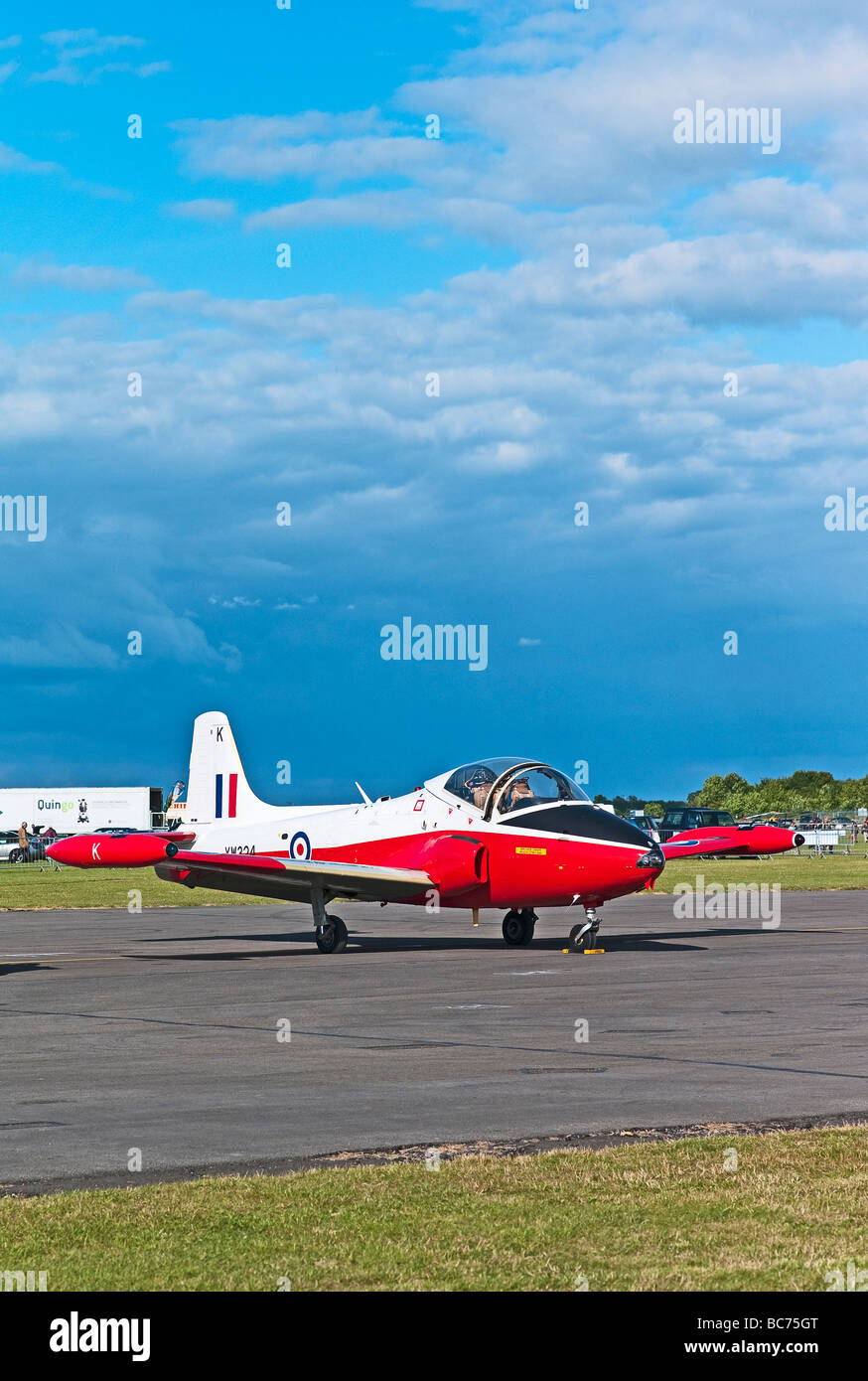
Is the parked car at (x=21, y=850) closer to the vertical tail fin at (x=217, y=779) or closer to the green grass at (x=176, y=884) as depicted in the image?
the green grass at (x=176, y=884)

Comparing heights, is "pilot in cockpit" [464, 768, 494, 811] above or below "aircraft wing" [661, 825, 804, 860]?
above

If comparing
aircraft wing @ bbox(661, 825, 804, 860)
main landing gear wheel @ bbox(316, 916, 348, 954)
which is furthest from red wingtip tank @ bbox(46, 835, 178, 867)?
aircraft wing @ bbox(661, 825, 804, 860)

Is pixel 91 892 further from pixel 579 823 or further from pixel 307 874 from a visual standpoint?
pixel 579 823

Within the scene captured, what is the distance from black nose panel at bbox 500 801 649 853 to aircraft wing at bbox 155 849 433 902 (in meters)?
1.91

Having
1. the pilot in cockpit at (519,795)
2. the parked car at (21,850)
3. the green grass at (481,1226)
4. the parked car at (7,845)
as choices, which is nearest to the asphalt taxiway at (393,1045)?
the green grass at (481,1226)

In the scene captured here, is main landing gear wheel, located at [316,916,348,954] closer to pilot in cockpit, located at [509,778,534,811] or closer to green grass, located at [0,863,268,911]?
pilot in cockpit, located at [509,778,534,811]

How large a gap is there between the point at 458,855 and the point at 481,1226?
1841 centimetres

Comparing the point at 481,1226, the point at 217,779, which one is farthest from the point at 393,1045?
the point at 217,779

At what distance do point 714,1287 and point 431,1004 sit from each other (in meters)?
12.1

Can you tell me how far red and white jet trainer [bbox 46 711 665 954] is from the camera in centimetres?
2511

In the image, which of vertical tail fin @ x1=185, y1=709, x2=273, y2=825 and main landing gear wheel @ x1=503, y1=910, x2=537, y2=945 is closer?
main landing gear wheel @ x1=503, y1=910, x2=537, y2=945

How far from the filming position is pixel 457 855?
84.4 feet
